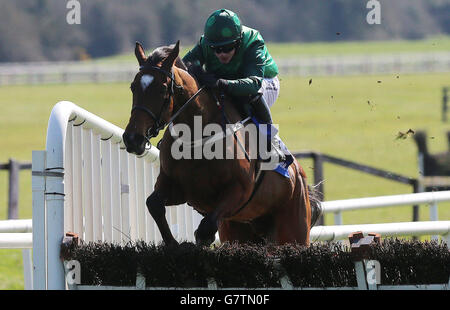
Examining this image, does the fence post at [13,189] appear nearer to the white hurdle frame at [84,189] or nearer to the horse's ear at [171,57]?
the white hurdle frame at [84,189]

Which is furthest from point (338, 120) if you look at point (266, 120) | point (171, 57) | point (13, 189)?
point (171, 57)

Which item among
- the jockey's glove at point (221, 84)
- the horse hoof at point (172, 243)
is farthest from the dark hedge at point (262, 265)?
the jockey's glove at point (221, 84)

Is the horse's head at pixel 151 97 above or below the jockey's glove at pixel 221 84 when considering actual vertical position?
below

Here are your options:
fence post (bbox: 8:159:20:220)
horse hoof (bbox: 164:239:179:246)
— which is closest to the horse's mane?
horse hoof (bbox: 164:239:179:246)

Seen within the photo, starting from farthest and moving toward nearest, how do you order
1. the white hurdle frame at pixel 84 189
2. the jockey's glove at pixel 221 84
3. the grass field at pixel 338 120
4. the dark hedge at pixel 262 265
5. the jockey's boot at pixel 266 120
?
the grass field at pixel 338 120
the jockey's boot at pixel 266 120
the jockey's glove at pixel 221 84
the white hurdle frame at pixel 84 189
the dark hedge at pixel 262 265

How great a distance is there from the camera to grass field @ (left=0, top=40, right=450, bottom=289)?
19.0m

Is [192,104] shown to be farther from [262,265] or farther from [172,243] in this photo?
[262,265]

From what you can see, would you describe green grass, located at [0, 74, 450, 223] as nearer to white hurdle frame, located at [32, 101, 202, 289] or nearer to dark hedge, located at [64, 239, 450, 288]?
white hurdle frame, located at [32, 101, 202, 289]

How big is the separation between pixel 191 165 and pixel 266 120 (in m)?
0.67

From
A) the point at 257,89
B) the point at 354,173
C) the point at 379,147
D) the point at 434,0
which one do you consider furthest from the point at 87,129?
the point at 434,0

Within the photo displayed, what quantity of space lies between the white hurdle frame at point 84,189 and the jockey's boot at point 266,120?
730 mm

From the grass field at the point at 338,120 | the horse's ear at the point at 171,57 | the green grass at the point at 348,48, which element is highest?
the green grass at the point at 348,48

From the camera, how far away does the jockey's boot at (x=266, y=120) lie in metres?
4.84

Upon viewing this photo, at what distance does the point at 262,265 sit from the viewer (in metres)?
3.69
